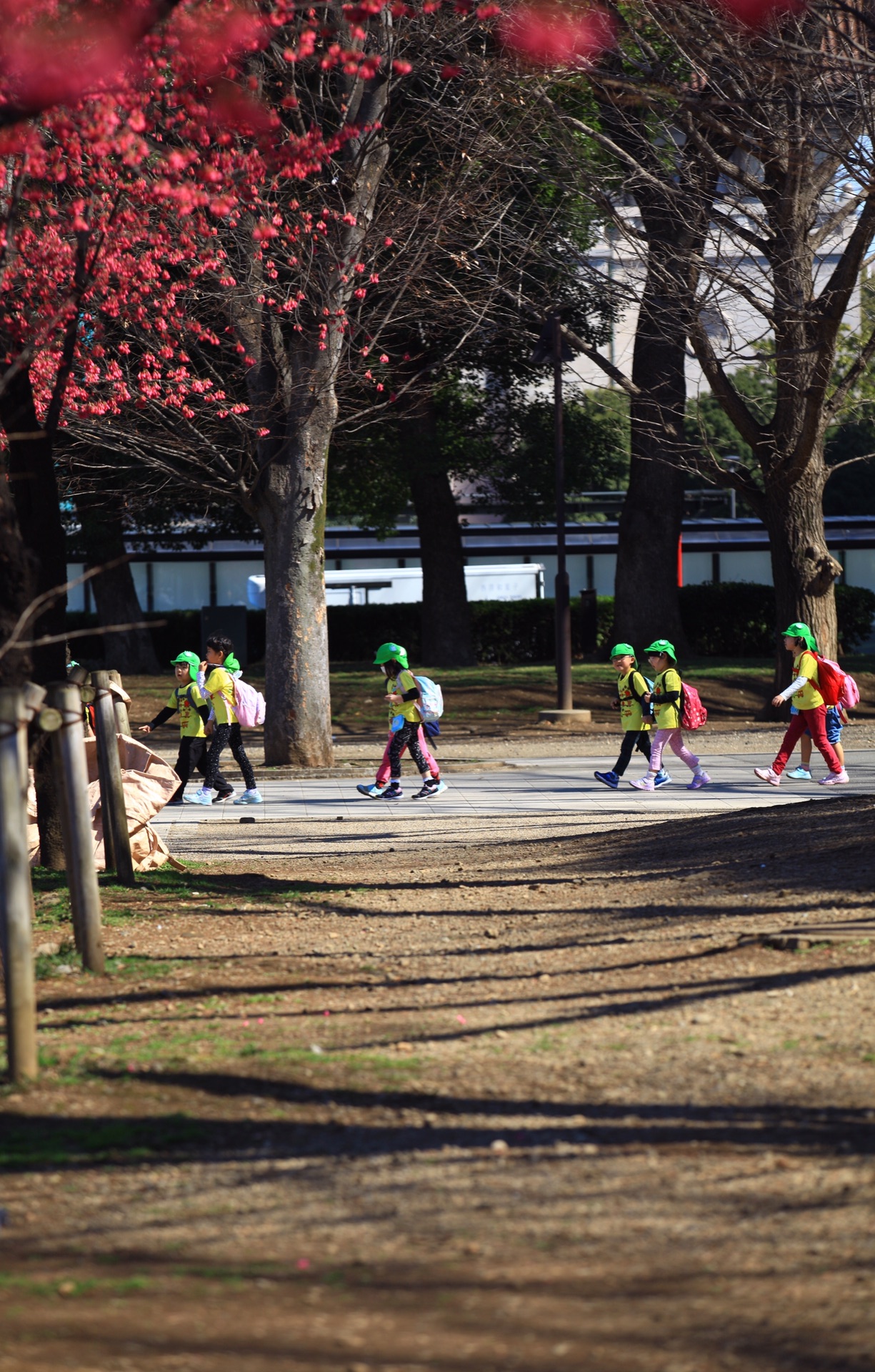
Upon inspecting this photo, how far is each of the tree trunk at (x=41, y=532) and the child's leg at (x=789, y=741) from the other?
8.33 metres

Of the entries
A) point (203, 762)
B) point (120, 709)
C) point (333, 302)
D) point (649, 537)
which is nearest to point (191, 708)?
point (203, 762)

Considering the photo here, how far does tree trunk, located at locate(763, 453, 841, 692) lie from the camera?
20.8 m

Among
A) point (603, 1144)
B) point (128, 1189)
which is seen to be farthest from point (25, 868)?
point (603, 1144)

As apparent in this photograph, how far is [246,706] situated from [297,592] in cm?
238

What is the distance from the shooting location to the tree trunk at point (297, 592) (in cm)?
1703

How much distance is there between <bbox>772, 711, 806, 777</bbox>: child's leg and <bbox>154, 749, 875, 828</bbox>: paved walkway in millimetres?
227

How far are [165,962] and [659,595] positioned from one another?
73.0ft

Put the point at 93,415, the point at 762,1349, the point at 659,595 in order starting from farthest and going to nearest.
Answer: the point at 659,595 → the point at 93,415 → the point at 762,1349

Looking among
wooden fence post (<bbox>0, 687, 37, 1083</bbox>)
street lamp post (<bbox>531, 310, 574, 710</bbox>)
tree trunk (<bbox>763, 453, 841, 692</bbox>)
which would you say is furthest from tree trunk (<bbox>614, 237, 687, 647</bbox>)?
wooden fence post (<bbox>0, 687, 37, 1083</bbox>)

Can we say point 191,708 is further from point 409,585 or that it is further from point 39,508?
point 409,585

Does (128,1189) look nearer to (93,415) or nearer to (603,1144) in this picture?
(603,1144)

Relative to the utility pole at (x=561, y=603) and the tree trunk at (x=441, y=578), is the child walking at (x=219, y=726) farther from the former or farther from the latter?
the tree trunk at (x=441, y=578)

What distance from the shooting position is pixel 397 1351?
3.12 meters

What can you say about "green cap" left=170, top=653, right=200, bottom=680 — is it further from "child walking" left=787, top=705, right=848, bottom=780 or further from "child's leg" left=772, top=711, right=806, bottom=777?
"child walking" left=787, top=705, right=848, bottom=780
